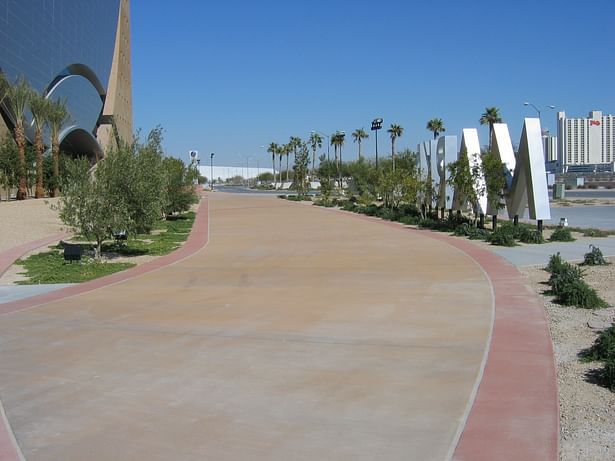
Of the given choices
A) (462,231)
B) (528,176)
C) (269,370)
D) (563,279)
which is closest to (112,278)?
(269,370)

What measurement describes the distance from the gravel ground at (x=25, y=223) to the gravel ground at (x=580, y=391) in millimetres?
15345

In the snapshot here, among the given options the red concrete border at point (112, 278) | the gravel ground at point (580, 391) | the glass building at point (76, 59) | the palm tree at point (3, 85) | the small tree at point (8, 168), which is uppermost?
the glass building at point (76, 59)

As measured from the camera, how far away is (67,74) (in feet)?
274

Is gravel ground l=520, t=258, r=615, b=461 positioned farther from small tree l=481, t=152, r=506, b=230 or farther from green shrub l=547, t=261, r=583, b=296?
small tree l=481, t=152, r=506, b=230

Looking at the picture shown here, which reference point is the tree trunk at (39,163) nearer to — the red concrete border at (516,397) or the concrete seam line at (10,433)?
the red concrete border at (516,397)

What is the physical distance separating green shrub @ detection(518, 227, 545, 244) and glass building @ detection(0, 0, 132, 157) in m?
37.8

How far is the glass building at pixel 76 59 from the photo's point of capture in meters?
63.0

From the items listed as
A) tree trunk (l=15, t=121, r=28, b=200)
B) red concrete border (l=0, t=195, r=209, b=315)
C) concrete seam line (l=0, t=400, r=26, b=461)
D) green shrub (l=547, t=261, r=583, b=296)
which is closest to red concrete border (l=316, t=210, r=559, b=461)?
green shrub (l=547, t=261, r=583, b=296)

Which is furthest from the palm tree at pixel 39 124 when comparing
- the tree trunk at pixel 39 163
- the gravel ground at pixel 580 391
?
the gravel ground at pixel 580 391

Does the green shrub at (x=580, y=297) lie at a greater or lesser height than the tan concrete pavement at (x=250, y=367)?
greater

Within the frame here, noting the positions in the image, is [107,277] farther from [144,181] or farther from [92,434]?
→ [92,434]

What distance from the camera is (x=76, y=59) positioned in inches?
3346

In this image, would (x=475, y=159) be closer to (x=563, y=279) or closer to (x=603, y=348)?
(x=563, y=279)

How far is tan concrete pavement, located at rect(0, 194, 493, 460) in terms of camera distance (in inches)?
217
